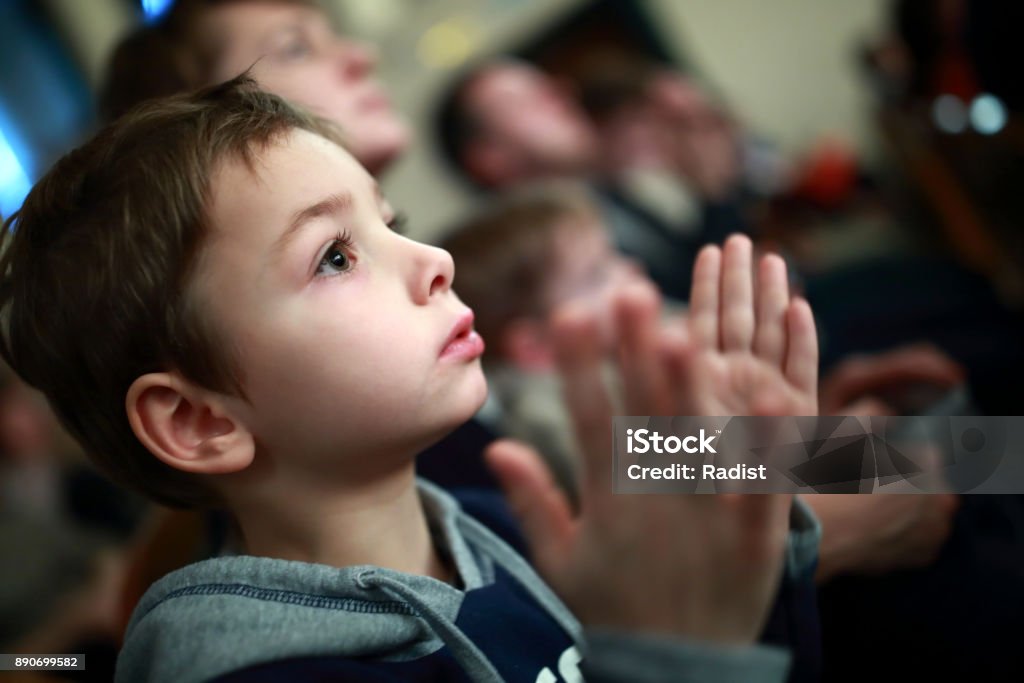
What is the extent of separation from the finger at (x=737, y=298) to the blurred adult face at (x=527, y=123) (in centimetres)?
151

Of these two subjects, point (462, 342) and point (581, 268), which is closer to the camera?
point (462, 342)

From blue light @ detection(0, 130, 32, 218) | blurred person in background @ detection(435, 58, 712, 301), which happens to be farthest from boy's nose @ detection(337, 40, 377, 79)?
blurred person in background @ detection(435, 58, 712, 301)

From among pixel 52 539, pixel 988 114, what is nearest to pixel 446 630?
pixel 988 114

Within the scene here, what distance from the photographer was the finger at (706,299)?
486 millimetres

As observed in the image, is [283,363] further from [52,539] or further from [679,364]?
[52,539]

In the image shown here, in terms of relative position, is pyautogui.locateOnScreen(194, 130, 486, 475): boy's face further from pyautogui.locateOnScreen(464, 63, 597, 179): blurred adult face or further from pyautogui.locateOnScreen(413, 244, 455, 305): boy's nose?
pyautogui.locateOnScreen(464, 63, 597, 179): blurred adult face

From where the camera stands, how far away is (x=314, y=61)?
91cm

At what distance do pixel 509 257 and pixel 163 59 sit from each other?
0.56 meters

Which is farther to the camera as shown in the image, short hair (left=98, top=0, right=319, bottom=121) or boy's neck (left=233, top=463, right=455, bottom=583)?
short hair (left=98, top=0, right=319, bottom=121)

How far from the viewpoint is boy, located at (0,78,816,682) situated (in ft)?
1.58

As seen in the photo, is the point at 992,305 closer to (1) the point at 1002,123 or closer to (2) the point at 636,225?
(1) the point at 1002,123

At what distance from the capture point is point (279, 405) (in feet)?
1.67

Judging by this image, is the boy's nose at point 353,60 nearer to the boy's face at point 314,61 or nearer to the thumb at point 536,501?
the boy's face at point 314,61

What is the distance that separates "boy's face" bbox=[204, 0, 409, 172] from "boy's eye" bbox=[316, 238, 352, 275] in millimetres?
391
